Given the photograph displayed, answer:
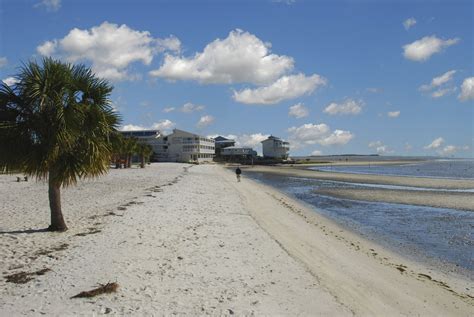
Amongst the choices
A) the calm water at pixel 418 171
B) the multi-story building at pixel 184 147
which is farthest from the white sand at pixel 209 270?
the multi-story building at pixel 184 147

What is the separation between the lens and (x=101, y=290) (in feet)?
26.1

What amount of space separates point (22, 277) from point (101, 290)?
7.12 feet

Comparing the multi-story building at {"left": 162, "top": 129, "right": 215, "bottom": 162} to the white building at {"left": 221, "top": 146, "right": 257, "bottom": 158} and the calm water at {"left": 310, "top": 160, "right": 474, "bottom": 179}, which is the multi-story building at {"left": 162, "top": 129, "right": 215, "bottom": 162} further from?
the calm water at {"left": 310, "top": 160, "right": 474, "bottom": 179}

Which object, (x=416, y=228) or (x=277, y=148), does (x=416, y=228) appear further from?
(x=277, y=148)

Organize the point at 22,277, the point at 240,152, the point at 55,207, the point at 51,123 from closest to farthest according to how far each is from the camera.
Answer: the point at 22,277 → the point at 51,123 → the point at 55,207 → the point at 240,152

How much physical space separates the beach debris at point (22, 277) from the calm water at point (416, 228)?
11252 millimetres

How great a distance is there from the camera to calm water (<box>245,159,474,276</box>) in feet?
45.6

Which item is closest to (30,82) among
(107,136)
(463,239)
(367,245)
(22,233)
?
(107,136)

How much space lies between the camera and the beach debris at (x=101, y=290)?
771 centimetres

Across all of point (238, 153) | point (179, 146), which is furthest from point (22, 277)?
point (238, 153)

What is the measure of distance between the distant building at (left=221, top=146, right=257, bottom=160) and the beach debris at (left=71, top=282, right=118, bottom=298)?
135 m

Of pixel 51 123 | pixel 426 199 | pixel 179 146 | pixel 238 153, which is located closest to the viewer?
pixel 51 123

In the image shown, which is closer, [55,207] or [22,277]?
[22,277]

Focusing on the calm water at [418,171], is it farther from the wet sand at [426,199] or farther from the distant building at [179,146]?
the distant building at [179,146]
